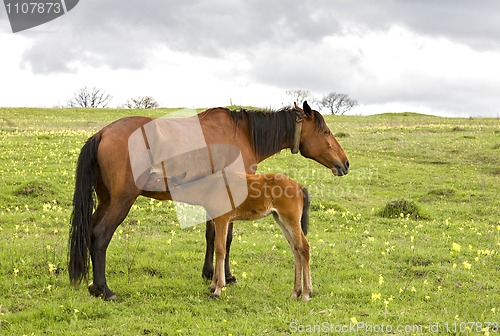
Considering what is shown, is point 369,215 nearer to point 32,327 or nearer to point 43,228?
point 43,228

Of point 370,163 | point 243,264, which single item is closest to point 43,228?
point 243,264

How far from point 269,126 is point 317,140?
1083 mm

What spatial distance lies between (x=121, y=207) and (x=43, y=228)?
602 centimetres

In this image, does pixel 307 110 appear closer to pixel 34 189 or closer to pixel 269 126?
pixel 269 126

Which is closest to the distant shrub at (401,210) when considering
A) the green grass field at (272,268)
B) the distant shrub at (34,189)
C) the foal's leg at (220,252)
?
the green grass field at (272,268)

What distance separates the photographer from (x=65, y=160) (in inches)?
879

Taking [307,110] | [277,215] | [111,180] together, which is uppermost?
[307,110]

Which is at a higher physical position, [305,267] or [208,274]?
[305,267]

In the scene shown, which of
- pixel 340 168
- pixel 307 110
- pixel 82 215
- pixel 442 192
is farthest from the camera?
pixel 442 192

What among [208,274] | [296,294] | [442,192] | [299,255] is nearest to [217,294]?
[208,274]

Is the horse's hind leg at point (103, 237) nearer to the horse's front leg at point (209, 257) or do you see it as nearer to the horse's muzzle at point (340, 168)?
the horse's front leg at point (209, 257)

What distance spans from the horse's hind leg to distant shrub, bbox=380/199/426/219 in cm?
947

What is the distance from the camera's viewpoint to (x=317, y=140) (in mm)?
10523

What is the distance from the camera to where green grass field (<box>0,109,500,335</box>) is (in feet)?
24.7
